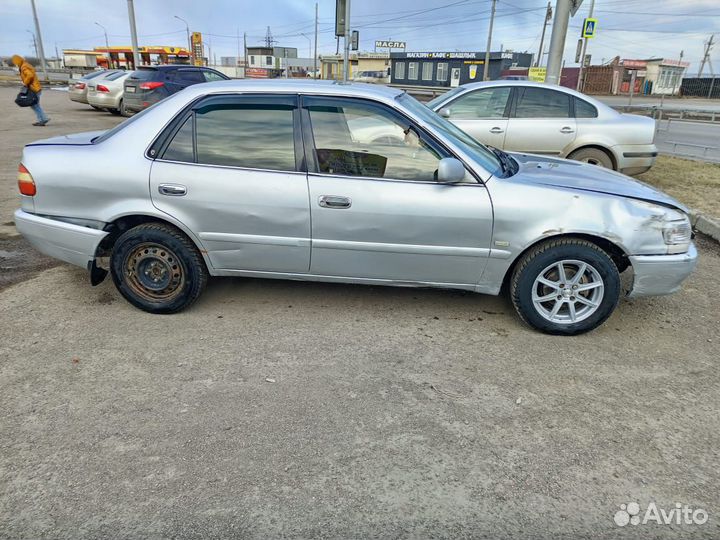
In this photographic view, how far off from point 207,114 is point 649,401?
3.43 m

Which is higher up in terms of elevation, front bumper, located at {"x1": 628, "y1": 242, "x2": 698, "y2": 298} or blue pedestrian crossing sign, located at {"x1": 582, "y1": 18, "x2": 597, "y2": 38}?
blue pedestrian crossing sign, located at {"x1": 582, "y1": 18, "x2": 597, "y2": 38}

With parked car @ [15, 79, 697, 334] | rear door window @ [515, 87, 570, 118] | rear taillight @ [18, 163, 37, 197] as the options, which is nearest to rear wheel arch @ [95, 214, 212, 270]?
parked car @ [15, 79, 697, 334]

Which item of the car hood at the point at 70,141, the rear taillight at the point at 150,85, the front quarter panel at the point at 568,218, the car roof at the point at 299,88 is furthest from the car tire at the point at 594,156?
the rear taillight at the point at 150,85

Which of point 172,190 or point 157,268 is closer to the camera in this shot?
point 172,190

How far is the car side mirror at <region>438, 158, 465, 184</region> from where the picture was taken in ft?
11.2

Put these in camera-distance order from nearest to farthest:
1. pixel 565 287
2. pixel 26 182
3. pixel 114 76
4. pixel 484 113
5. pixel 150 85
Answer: pixel 565 287
pixel 26 182
pixel 484 113
pixel 150 85
pixel 114 76

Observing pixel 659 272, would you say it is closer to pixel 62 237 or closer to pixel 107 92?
pixel 62 237

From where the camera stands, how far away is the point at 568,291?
362cm

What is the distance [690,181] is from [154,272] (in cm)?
851

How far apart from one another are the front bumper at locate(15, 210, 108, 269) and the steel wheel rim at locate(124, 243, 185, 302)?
29 centimetres

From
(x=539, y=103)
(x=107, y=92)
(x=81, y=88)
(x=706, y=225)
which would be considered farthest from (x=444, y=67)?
(x=706, y=225)

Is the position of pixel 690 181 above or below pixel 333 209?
below

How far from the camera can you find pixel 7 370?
3.14m

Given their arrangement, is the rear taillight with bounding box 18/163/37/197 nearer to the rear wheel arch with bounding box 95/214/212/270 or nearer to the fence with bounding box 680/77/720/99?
the rear wheel arch with bounding box 95/214/212/270
